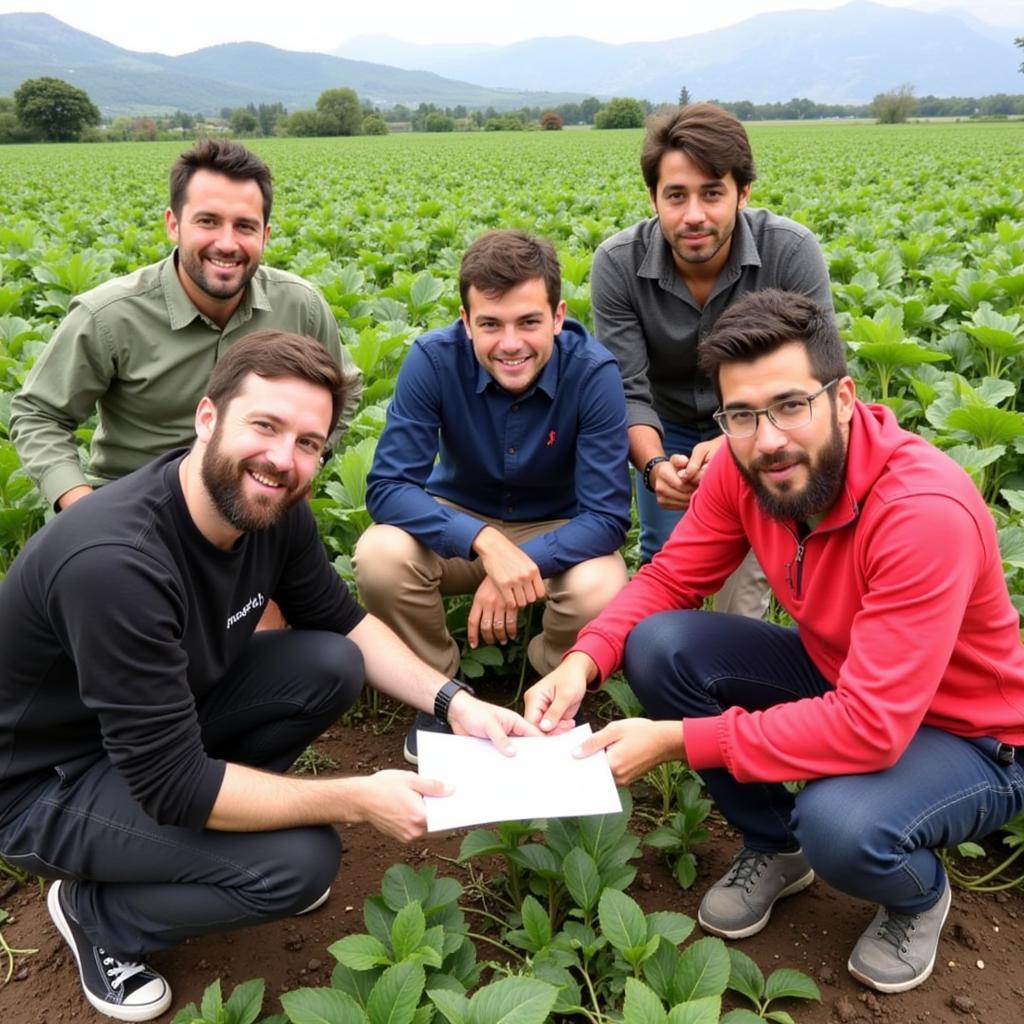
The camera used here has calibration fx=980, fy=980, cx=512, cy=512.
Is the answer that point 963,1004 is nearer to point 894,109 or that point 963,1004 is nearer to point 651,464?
point 651,464

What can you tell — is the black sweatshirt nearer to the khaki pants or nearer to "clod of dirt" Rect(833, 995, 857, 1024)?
the khaki pants

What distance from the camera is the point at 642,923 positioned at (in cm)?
208

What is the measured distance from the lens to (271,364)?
2164 millimetres

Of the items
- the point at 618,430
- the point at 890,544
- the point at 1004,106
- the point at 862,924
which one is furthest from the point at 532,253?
the point at 1004,106

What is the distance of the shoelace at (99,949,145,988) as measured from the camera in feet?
7.51

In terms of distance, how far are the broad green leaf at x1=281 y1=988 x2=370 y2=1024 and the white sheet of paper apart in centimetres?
37

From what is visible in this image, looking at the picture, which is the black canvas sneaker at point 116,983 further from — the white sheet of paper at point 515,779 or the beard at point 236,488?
the beard at point 236,488

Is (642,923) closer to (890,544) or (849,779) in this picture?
(849,779)

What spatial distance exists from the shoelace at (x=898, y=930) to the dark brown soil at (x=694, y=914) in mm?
126

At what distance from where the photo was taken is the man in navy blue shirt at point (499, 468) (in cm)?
309

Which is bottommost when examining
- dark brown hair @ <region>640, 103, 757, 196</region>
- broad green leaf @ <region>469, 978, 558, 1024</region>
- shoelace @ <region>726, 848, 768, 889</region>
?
shoelace @ <region>726, 848, 768, 889</region>

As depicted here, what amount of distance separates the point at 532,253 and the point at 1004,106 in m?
115

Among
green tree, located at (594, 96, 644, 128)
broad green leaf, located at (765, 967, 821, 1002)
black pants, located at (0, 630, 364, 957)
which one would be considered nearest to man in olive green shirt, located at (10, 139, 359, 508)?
black pants, located at (0, 630, 364, 957)

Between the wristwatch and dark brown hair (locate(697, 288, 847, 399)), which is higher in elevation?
dark brown hair (locate(697, 288, 847, 399))
